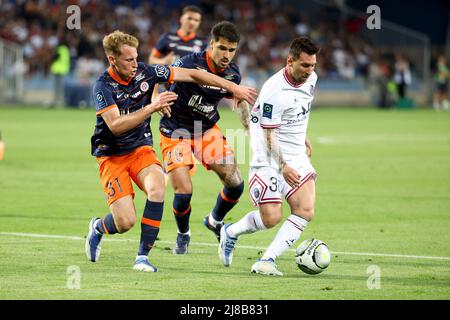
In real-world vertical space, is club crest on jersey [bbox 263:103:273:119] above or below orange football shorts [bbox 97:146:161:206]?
above

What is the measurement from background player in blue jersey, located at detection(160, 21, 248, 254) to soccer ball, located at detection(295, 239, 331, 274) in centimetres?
186

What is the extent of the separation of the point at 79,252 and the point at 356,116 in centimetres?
2871

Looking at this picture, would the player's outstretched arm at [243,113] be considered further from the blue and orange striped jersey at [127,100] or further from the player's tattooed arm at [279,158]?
the player's tattooed arm at [279,158]

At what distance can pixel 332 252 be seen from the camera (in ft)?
35.3

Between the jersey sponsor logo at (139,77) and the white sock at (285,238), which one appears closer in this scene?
the white sock at (285,238)

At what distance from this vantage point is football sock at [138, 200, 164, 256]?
959cm

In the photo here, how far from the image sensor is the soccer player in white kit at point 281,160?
945 cm

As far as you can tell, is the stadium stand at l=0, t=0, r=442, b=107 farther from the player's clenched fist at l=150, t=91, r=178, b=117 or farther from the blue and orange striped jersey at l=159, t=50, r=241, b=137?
the player's clenched fist at l=150, t=91, r=178, b=117

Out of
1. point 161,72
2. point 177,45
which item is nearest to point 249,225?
point 161,72

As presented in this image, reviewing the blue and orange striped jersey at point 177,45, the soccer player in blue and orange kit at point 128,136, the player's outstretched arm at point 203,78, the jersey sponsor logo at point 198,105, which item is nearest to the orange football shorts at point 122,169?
the soccer player in blue and orange kit at point 128,136

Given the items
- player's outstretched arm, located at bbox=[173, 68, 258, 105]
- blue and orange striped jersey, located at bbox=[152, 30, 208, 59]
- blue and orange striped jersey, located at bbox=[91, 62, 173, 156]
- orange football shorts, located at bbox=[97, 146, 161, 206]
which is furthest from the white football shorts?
blue and orange striped jersey, located at bbox=[152, 30, 208, 59]

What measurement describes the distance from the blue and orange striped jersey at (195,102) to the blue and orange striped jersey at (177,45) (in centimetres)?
532

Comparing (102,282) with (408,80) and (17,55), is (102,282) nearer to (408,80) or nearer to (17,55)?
(17,55)

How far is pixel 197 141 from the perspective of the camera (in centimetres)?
1123
